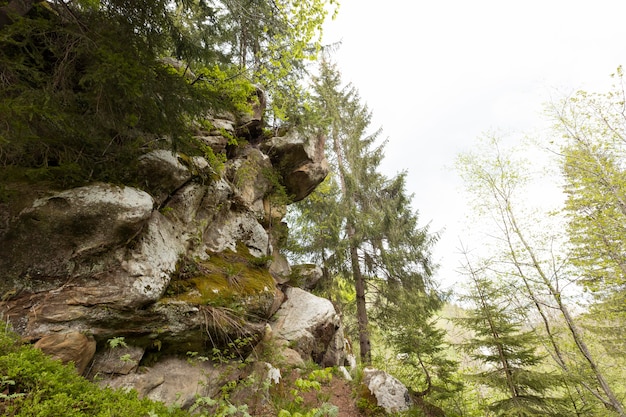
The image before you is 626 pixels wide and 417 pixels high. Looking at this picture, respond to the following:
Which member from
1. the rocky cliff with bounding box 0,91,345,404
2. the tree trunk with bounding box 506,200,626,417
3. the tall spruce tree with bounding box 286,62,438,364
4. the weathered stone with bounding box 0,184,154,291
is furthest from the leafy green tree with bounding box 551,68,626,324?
the weathered stone with bounding box 0,184,154,291

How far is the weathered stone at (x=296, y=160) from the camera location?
10359 millimetres

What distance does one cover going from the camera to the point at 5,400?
2121mm

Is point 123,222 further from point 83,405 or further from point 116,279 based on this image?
point 83,405

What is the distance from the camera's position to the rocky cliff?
3943 mm

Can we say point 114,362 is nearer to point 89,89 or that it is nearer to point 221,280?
point 221,280

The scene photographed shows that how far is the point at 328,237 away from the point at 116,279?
8647 millimetres

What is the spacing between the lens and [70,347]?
3.63 meters

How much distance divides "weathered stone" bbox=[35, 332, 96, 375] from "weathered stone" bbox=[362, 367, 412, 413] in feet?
19.7

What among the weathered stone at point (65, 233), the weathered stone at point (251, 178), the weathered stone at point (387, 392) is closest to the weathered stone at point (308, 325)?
the weathered stone at point (387, 392)

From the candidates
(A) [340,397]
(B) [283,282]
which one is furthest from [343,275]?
(A) [340,397]

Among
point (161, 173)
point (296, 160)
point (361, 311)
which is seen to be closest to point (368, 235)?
point (361, 311)

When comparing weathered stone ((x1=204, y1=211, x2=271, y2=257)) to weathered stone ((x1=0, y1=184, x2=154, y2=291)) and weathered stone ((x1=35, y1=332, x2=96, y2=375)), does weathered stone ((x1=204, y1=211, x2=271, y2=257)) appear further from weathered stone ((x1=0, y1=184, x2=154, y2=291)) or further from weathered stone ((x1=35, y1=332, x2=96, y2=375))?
weathered stone ((x1=35, y1=332, x2=96, y2=375))

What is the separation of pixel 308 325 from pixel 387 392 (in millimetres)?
2705

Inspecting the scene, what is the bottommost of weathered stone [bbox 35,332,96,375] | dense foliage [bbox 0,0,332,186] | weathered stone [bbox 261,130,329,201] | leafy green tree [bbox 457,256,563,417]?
weathered stone [bbox 35,332,96,375]
